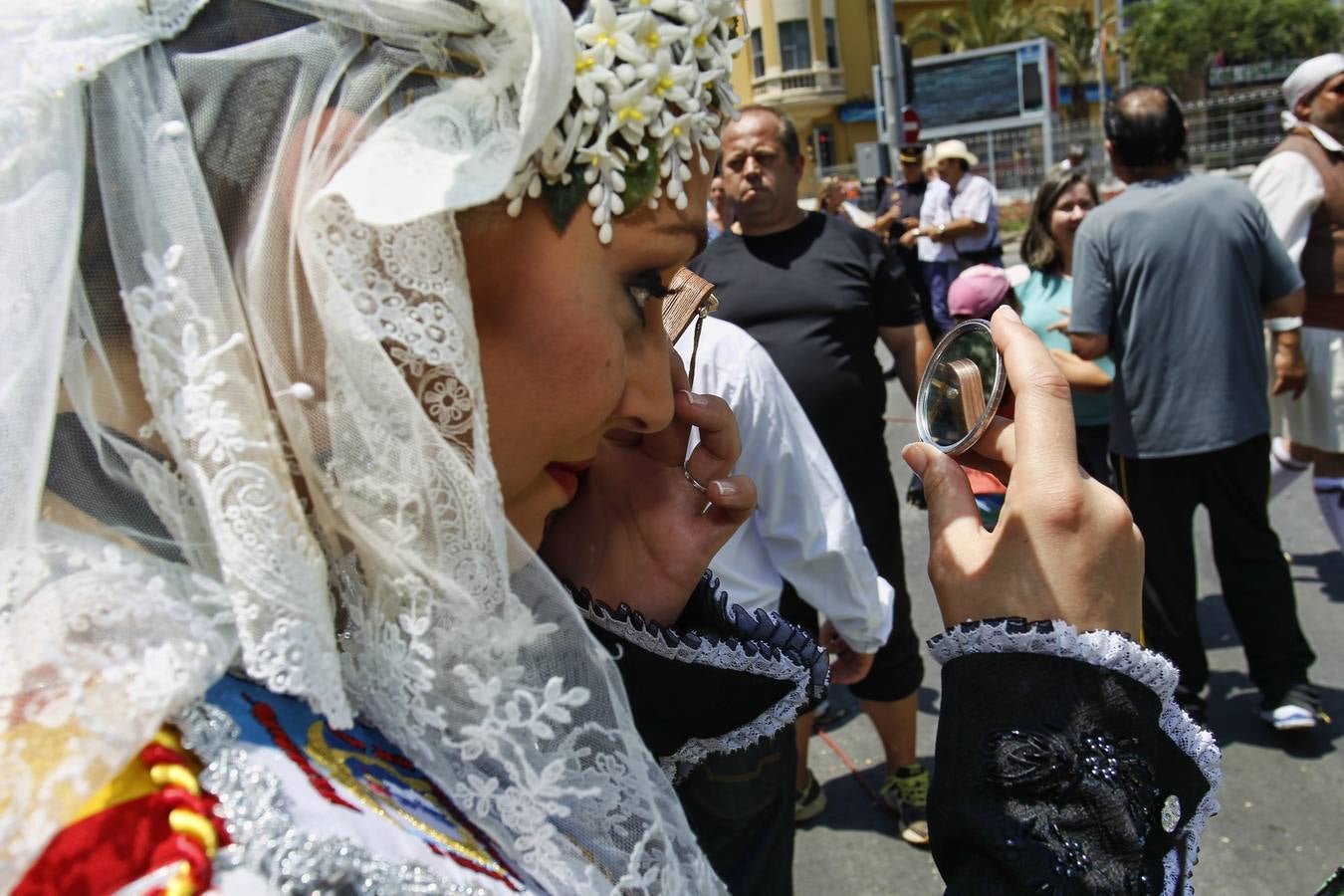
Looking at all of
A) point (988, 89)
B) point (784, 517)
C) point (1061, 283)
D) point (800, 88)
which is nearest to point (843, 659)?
point (784, 517)

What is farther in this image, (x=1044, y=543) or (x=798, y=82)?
(x=798, y=82)

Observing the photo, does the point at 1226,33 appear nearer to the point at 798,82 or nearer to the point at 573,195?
the point at 798,82

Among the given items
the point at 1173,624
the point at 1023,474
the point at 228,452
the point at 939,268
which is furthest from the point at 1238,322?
the point at 939,268

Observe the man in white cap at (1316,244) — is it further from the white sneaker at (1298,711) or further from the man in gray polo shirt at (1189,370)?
the white sneaker at (1298,711)

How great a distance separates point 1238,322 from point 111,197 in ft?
11.3

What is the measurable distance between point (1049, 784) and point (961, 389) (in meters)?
0.52

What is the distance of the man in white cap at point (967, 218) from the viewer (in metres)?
8.34

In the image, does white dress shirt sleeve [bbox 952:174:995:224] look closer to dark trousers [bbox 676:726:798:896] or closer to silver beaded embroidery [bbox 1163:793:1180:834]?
dark trousers [bbox 676:726:798:896]

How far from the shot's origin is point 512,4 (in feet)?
3.16

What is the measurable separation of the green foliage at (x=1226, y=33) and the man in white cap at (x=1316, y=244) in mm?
37155

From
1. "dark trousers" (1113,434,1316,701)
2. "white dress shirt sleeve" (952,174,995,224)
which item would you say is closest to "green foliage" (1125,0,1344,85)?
Result: "white dress shirt sleeve" (952,174,995,224)

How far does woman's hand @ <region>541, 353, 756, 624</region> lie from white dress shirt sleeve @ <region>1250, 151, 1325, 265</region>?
3.05 meters

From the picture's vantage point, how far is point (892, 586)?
3.55m

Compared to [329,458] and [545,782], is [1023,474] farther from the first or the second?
[329,458]
